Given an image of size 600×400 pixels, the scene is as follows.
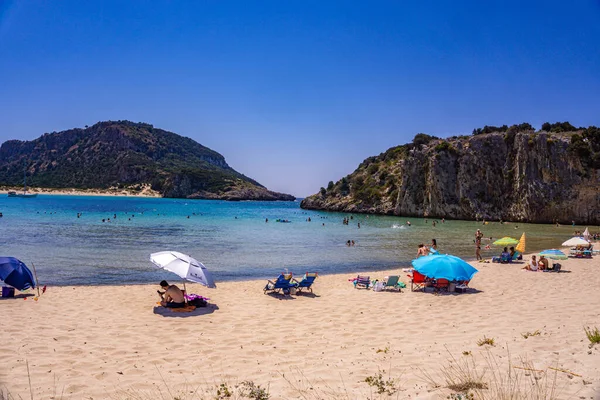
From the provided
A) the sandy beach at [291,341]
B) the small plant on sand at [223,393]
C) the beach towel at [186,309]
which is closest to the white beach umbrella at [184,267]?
the beach towel at [186,309]

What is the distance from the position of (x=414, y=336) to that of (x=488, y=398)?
3968 mm

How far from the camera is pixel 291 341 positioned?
8773 millimetres

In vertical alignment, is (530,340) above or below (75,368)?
above

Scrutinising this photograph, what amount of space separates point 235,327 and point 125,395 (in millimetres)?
4327

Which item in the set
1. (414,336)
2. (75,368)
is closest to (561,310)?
(414,336)

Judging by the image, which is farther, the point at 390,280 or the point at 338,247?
the point at 338,247

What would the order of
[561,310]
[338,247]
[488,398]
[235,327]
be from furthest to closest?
[338,247] → [561,310] → [235,327] → [488,398]

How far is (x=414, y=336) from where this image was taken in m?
9.00

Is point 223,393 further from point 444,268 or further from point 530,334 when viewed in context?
point 444,268

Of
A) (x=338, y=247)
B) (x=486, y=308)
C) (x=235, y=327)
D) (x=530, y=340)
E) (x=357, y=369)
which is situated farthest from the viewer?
Answer: (x=338, y=247)

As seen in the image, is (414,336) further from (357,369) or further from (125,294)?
(125,294)

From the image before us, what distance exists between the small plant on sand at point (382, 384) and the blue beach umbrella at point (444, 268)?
7.80m

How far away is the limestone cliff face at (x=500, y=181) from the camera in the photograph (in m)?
64.1

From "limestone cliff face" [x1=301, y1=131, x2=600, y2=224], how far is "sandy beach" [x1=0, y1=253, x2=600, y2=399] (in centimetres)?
5979
